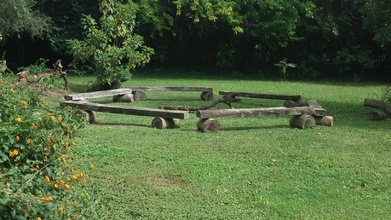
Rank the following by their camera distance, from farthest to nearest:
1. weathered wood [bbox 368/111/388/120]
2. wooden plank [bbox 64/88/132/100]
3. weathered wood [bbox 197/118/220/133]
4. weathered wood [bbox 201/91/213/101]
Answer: weathered wood [bbox 201/91/213/101] < wooden plank [bbox 64/88/132/100] < weathered wood [bbox 368/111/388/120] < weathered wood [bbox 197/118/220/133]

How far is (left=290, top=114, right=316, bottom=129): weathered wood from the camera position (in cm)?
879

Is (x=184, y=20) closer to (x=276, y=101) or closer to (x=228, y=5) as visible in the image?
(x=228, y=5)

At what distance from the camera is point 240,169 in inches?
240

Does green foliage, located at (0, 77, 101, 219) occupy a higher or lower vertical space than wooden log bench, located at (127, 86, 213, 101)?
higher

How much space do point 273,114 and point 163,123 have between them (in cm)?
190

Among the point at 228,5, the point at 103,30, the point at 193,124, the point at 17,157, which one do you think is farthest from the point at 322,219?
the point at 228,5

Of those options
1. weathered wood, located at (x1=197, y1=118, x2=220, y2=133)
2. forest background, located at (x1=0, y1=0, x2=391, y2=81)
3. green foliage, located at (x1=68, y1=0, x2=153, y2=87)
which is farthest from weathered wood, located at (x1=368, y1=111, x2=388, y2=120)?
forest background, located at (x1=0, y1=0, x2=391, y2=81)

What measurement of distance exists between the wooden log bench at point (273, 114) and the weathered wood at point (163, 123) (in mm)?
551

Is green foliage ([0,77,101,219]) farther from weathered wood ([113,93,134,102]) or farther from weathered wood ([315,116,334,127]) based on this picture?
weathered wood ([113,93,134,102])

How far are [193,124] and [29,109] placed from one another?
5.35 metres

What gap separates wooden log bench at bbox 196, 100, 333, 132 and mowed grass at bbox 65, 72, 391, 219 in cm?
21

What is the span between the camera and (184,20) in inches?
947

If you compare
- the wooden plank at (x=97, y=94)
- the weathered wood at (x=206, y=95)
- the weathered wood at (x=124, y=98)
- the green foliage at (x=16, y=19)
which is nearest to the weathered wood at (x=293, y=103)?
the weathered wood at (x=206, y=95)

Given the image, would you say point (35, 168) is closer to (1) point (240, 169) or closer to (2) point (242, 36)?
(1) point (240, 169)
